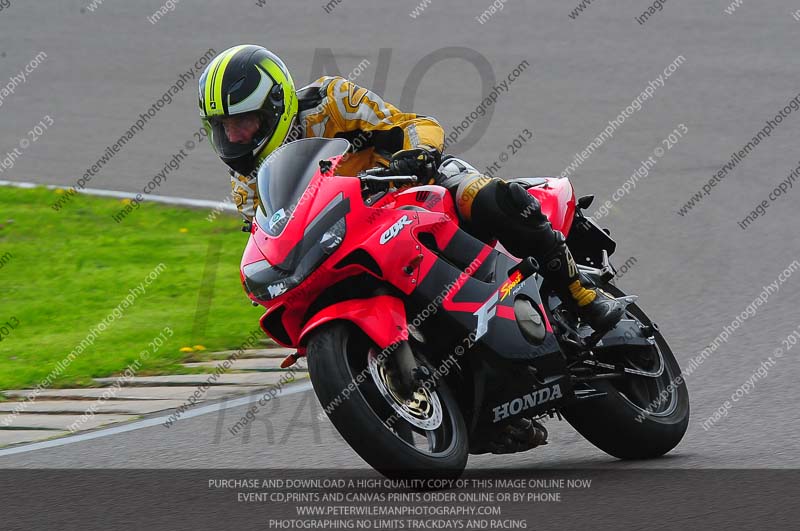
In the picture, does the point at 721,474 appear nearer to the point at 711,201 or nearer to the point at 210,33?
the point at 711,201

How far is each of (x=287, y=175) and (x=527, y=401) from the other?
1.32 m

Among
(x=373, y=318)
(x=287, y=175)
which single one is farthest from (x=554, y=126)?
(x=373, y=318)

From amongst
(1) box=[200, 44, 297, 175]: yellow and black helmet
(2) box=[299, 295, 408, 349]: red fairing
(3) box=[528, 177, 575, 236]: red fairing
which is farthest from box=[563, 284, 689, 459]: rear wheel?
(1) box=[200, 44, 297, 175]: yellow and black helmet

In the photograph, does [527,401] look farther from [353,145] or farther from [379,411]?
[353,145]

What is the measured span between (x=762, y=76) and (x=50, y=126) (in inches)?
296

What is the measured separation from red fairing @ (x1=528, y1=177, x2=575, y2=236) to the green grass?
293cm

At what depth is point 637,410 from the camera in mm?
5938

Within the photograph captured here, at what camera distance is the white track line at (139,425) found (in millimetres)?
6656

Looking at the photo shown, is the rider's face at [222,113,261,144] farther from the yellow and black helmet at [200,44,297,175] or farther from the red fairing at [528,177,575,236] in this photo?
the red fairing at [528,177,575,236]

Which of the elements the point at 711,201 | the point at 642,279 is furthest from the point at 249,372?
the point at 711,201

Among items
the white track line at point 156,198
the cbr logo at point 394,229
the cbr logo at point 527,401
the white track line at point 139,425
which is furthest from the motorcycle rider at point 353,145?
the white track line at point 156,198

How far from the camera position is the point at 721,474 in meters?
5.27

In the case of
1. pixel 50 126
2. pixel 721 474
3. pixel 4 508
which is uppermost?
pixel 721 474

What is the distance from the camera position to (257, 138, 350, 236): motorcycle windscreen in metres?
5.26
